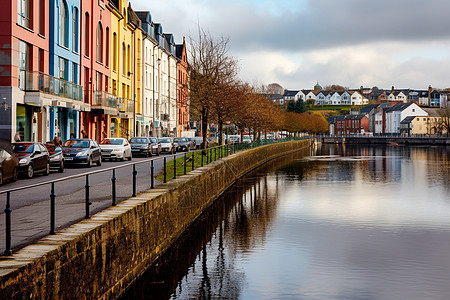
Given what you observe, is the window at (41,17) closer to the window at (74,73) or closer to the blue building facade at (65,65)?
the blue building facade at (65,65)

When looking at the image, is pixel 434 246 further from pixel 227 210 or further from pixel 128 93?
pixel 128 93

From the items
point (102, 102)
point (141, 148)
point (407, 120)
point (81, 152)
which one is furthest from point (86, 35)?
point (407, 120)

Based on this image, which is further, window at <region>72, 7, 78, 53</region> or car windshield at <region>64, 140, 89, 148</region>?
window at <region>72, 7, 78, 53</region>

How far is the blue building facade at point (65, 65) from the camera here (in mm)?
33741

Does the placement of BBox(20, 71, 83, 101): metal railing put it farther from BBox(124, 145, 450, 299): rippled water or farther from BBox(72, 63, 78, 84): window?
BBox(124, 145, 450, 299): rippled water

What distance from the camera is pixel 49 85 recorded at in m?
31.3

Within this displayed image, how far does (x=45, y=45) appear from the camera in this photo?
32844 mm

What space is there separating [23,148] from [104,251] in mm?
12878

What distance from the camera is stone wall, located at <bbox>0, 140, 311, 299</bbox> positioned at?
6.52 metres

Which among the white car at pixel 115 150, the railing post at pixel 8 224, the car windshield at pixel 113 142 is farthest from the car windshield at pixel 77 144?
the railing post at pixel 8 224

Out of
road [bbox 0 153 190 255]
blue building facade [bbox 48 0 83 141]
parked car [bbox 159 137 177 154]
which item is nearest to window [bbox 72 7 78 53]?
blue building facade [bbox 48 0 83 141]

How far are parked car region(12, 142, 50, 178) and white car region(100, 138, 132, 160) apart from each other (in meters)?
10.3

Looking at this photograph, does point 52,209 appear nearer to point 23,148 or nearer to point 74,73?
point 23,148

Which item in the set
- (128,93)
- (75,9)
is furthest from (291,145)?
(75,9)
